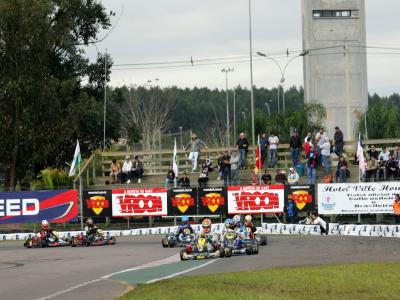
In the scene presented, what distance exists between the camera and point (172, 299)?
47.4ft

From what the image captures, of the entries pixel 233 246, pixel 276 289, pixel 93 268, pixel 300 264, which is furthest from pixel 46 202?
pixel 276 289

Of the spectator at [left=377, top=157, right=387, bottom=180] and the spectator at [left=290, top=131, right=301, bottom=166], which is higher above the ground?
the spectator at [left=290, top=131, right=301, bottom=166]

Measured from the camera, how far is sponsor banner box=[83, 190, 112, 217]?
4144 centimetres

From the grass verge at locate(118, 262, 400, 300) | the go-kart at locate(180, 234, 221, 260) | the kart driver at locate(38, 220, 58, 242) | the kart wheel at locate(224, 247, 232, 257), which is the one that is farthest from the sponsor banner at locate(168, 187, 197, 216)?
the grass verge at locate(118, 262, 400, 300)

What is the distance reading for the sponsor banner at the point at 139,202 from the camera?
41.1 metres

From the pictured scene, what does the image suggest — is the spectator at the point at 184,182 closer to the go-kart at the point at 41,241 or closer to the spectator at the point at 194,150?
the spectator at the point at 194,150

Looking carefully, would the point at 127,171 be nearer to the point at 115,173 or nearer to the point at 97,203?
the point at 115,173

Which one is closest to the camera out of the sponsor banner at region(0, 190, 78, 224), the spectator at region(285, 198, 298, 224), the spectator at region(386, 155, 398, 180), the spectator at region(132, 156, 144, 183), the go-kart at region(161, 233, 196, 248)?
the go-kart at region(161, 233, 196, 248)

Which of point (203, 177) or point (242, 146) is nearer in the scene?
point (203, 177)

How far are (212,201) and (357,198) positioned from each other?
657cm

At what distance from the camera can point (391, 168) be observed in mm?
38500

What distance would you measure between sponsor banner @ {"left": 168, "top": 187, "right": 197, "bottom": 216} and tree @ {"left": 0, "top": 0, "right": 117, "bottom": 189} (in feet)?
34.4

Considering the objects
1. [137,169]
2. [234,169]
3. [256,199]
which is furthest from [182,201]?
[137,169]

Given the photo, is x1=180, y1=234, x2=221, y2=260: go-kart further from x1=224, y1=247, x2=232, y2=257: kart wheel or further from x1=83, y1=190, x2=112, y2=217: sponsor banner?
x1=83, y1=190, x2=112, y2=217: sponsor banner
